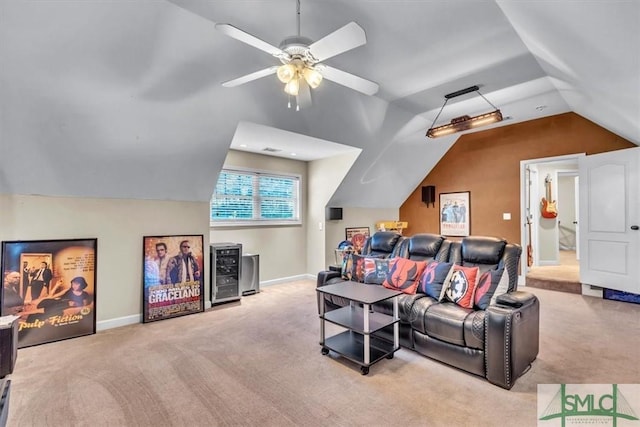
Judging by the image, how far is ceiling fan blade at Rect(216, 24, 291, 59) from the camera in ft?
5.83

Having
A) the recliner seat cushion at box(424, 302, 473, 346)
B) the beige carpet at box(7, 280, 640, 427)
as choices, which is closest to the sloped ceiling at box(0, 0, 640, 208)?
the beige carpet at box(7, 280, 640, 427)

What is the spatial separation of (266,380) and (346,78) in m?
2.52

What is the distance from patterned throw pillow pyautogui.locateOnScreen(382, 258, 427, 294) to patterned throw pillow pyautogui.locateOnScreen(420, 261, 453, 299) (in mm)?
73

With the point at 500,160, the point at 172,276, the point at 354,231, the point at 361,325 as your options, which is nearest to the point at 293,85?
the point at 361,325

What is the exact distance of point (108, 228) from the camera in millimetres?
3773

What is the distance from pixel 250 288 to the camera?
524 cm

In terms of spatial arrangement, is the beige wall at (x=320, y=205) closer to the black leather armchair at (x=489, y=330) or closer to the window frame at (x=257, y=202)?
the window frame at (x=257, y=202)

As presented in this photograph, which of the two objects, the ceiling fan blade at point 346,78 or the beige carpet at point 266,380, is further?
the ceiling fan blade at point 346,78

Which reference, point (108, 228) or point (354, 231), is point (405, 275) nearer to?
point (354, 231)

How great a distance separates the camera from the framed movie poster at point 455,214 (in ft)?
22.1

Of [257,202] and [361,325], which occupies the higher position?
[257,202]

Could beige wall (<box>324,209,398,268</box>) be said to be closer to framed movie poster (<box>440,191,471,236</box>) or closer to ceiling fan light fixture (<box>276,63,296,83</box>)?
framed movie poster (<box>440,191,471,236</box>)

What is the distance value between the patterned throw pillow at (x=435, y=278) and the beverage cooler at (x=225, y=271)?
289cm

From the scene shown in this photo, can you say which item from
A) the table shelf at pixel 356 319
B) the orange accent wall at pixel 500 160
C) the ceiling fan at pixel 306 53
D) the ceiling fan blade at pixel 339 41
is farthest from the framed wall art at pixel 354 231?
the ceiling fan blade at pixel 339 41
